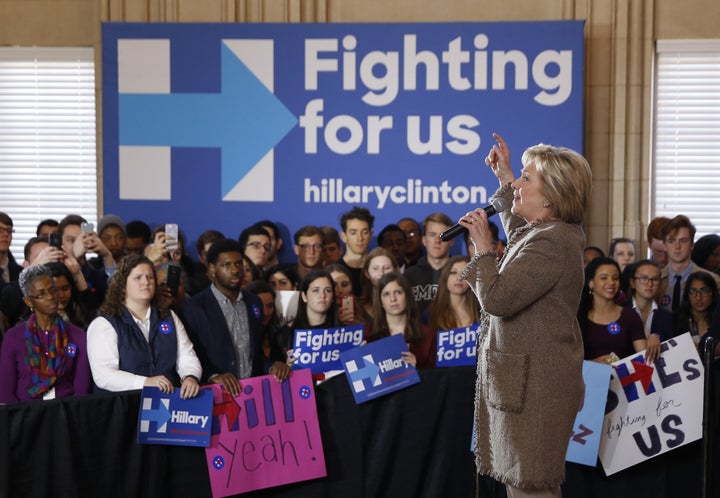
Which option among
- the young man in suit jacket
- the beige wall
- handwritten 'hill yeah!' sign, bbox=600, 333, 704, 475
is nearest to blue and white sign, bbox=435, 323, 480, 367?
handwritten 'hill yeah!' sign, bbox=600, 333, 704, 475

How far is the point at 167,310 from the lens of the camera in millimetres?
5828

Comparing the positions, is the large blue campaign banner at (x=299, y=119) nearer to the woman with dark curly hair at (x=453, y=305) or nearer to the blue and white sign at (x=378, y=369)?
the woman with dark curly hair at (x=453, y=305)

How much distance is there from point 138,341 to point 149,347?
0.07m

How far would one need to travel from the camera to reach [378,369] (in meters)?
5.89

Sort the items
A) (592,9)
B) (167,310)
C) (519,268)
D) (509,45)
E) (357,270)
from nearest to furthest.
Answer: (519,268) < (167,310) < (357,270) < (509,45) < (592,9)

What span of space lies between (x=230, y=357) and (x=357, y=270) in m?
2.18

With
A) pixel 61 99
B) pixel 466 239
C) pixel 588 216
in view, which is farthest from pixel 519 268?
pixel 61 99

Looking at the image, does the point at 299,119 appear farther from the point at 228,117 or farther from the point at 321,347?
the point at 321,347

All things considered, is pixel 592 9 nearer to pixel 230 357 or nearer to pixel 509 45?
pixel 509 45

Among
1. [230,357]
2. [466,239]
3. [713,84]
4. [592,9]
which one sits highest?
[592,9]

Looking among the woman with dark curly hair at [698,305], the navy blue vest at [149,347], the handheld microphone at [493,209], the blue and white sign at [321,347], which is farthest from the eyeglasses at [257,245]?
the handheld microphone at [493,209]

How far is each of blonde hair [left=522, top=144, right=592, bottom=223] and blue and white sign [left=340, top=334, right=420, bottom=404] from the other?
2.27 metres

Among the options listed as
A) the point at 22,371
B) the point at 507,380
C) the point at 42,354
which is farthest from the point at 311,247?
the point at 507,380

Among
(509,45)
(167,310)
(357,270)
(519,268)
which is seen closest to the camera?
(519,268)
